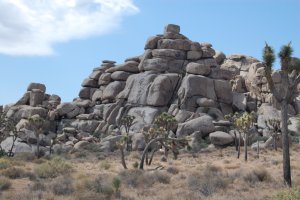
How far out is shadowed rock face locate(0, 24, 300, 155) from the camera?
6775 cm

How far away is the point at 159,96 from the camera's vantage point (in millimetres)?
69750

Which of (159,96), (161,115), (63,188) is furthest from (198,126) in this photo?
(63,188)

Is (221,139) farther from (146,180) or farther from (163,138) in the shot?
(146,180)

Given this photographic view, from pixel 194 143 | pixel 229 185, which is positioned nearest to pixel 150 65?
pixel 194 143

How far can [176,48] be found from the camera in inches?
3051

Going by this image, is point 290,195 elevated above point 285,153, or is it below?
below

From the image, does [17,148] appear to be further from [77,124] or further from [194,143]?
[194,143]

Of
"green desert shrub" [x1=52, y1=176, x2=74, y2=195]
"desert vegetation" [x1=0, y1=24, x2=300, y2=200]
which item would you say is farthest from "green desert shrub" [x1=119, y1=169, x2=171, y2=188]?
"desert vegetation" [x1=0, y1=24, x2=300, y2=200]

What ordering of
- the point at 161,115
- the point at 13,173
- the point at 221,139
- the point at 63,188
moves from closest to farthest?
1. the point at 63,188
2. the point at 13,173
3. the point at 161,115
4. the point at 221,139

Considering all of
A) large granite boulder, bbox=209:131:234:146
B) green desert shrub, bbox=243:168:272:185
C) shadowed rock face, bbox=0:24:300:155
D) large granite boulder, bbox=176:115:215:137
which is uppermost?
shadowed rock face, bbox=0:24:300:155

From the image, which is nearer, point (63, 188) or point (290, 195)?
point (290, 195)

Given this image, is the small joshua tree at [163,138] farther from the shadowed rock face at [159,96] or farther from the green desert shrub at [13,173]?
the shadowed rock face at [159,96]

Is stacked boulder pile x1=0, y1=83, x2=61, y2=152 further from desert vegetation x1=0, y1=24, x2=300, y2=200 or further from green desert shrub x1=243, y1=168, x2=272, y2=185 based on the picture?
green desert shrub x1=243, y1=168, x2=272, y2=185

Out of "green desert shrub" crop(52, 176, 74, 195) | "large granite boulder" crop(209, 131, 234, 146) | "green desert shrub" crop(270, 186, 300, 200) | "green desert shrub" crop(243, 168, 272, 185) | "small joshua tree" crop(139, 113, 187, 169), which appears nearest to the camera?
"green desert shrub" crop(270, 186, 300, 200)
